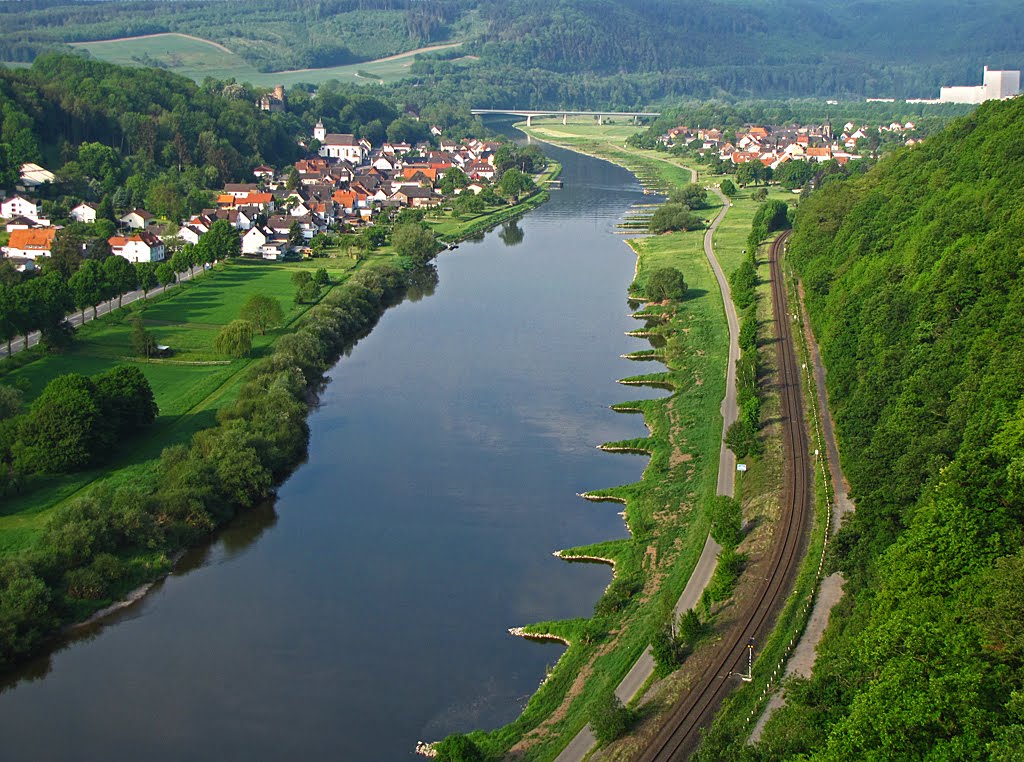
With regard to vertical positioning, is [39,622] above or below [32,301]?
below

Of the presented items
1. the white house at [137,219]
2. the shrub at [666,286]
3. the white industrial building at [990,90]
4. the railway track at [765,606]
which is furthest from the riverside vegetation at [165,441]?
the white industrial building at [990,90]

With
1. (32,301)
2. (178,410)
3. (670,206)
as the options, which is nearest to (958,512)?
(178,410)

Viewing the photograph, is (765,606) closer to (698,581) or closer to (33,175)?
(698,581)

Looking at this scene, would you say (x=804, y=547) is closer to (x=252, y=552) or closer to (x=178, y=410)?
(x=252, y=552)

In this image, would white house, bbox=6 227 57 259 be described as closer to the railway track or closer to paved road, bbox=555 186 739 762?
paved road, bbox=555 186 739 762

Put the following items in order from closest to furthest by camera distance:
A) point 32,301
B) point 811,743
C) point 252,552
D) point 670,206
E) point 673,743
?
point 811,743
point 673,743
point 252,552
point 32,301
point 670,206

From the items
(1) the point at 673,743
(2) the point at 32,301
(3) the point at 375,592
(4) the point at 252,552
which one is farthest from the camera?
(2) the point at 32,301

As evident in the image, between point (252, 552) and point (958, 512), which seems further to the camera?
point (252, 552)

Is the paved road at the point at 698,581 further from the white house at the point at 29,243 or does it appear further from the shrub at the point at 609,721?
the white house at the point at 29,243
